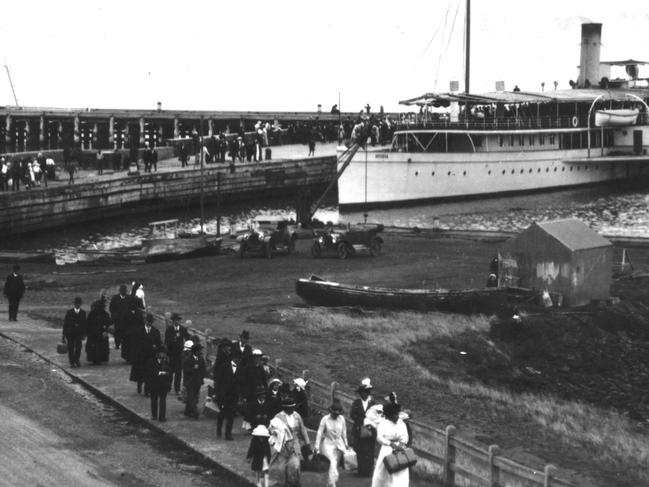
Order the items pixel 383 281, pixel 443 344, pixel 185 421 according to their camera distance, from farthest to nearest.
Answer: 1. pixel 383 281
2. pixel 443 344
3. pixel 185 421

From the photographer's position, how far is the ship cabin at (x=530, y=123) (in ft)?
275

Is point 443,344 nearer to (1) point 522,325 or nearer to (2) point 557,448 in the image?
(1) point 522,325

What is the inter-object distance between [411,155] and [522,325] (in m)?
46.8

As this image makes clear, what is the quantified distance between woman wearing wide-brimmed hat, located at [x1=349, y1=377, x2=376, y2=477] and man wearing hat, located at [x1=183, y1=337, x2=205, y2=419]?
384 centimetres

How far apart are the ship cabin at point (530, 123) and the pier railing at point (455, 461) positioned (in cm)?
6327

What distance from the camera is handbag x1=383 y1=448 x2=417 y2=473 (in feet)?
47.9

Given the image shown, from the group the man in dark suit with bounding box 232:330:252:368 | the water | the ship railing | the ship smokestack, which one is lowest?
the water

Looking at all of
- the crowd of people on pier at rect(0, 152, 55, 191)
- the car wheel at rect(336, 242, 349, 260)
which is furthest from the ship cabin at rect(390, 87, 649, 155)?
the car wheel at rect(336, 242, 349, 260)

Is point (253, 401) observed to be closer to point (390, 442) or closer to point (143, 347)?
point (390, 442)

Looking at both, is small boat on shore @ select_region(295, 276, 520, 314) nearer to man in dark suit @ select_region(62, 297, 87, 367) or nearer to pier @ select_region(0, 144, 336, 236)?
man in dark suit @ select_region(62, 297, 87, 367)

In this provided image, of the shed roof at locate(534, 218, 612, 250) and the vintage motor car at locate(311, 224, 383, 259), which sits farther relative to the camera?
the vintage motor car at locate(311, 224, 383, 259)

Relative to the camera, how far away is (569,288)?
38.0 metres

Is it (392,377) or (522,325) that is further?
(522,325)

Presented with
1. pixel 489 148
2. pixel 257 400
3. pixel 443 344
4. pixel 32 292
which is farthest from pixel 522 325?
pixel 489 148
